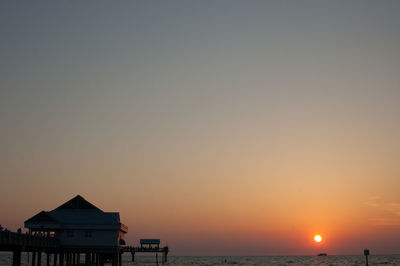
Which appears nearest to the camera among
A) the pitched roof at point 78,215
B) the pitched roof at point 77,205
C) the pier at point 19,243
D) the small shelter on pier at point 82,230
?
the pier at point 19,243

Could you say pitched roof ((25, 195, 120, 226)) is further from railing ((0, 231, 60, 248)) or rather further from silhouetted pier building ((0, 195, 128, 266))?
railing ((0, 231, 60, 248))

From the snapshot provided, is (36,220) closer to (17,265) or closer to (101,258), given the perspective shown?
(17,265)

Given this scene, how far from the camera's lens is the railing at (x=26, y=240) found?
4059 cm

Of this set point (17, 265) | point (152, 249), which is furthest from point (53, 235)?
point (152, 249)

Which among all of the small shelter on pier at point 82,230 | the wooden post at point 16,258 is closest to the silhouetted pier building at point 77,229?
the small shelter on pier at point 82,230

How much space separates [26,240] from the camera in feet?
153

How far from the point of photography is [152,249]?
325 ft

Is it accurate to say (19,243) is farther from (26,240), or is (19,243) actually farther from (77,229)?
(77,229)

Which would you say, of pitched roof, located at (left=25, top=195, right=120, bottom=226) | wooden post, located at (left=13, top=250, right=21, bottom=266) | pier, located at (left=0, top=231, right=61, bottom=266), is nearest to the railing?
pier, located at (left=0, top=231, right=61, bottom=266)

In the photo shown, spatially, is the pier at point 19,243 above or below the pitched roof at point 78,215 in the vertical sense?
below

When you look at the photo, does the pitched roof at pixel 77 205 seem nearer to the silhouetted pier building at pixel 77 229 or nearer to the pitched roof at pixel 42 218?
the silhouetted pier building at pixel 77 229

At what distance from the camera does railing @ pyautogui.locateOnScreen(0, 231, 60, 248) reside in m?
40.6

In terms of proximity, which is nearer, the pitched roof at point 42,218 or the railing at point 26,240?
the railing at point 26,240

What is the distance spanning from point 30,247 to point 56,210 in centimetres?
1269
